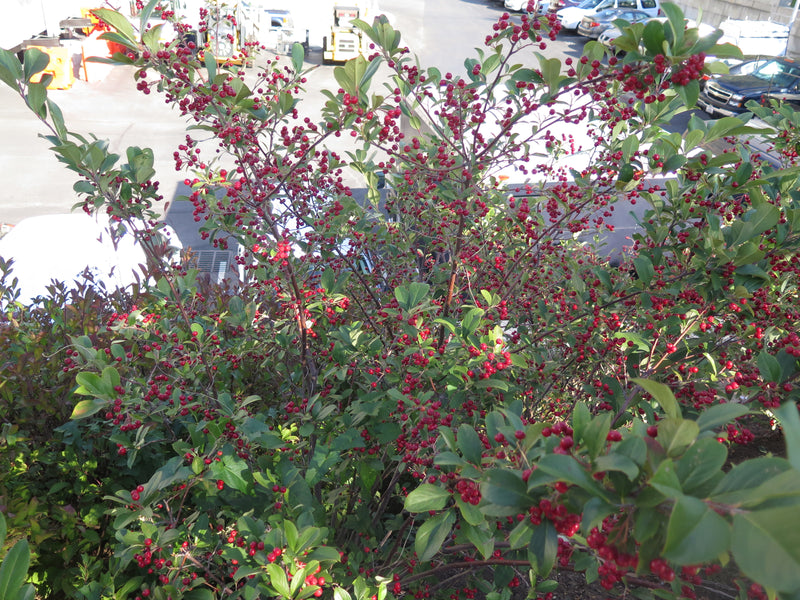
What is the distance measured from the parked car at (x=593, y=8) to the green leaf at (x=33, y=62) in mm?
26495

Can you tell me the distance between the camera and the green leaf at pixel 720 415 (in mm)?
893

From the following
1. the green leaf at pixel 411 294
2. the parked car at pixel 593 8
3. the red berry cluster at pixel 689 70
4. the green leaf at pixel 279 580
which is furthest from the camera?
the parked car at pixel 593 8

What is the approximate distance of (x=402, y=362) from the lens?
2158 mm

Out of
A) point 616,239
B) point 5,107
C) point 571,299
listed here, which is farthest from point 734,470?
point 5,107

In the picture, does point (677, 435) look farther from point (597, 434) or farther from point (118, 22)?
point (118, 22)

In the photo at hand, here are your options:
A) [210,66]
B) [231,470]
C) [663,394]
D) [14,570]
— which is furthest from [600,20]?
[14,570]

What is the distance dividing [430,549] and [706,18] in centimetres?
3399

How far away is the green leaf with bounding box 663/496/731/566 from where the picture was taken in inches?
27.1

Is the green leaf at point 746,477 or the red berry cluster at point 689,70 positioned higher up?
the red berry cluster at point 689,70

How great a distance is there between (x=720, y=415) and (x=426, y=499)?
0.67m

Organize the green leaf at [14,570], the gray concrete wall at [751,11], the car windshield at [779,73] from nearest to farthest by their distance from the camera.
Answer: the green leaf at [14,570] < the car windshield at [779,73] < the gray concrete wall at [751,11]

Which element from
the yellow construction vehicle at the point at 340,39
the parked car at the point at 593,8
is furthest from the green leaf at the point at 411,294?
Answer: the parked car at the point at 593,8

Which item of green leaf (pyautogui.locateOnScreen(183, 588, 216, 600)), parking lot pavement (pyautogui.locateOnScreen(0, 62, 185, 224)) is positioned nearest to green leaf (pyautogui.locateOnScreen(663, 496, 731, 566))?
green leaf (pyautogui.locateOnScreen(183, 588, 216, 600))

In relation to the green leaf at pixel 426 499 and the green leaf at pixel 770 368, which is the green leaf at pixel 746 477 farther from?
the green leaf at pixel 770 368
